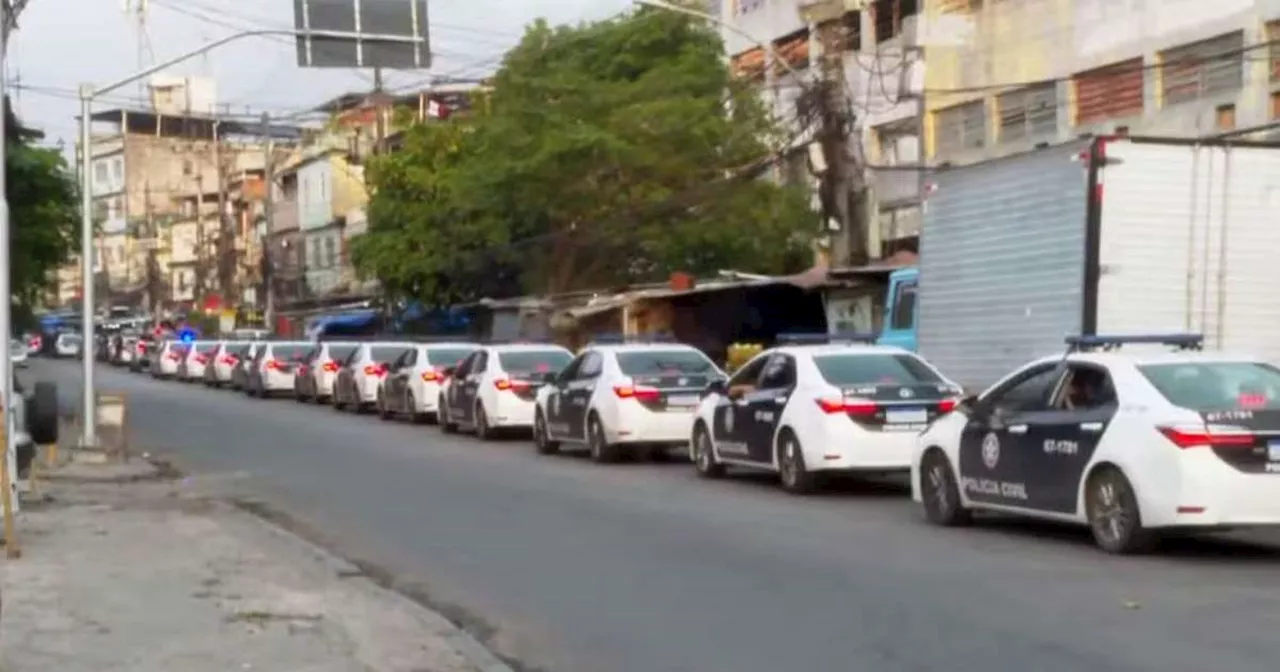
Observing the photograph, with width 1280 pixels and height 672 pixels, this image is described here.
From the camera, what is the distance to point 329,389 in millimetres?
45062

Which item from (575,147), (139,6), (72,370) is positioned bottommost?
(72,370)

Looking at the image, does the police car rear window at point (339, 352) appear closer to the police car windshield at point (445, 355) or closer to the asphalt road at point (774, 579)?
the police car windshield at point (445, 355)

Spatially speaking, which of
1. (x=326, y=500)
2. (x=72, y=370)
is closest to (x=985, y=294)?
(x=326, y=500)

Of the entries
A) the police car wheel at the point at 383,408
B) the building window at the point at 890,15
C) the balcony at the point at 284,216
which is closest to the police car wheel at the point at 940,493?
the police car wheel at the point at 383,408

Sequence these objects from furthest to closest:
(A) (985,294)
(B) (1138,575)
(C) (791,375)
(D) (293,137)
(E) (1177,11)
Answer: (D) (293,137)
(E) (1177,11)
(A) (985,294)
(C) (791,375)
(B) (1138,575)

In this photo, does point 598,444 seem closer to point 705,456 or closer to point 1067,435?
point 705,456

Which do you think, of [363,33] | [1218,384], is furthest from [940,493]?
[363,33]

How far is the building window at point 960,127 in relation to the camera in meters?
44.6

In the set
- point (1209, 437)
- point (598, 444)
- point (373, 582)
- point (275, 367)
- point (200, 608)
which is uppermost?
point (1209, 437)

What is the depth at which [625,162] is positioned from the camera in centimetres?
4531

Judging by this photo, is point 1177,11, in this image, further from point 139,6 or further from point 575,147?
point 139,6

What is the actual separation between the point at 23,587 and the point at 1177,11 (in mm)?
29231

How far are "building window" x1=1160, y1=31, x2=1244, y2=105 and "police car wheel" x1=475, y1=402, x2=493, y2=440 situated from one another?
1435 centimetres

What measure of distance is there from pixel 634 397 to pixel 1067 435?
10614 mm
